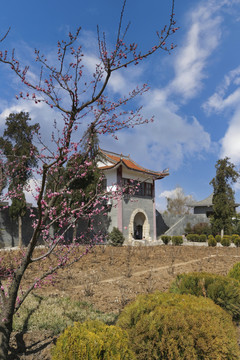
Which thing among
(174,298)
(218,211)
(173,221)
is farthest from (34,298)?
(173,221)

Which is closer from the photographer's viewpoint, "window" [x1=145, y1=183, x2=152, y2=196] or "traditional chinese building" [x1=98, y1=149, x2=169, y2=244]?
"traditional chinese building" [x1=98, y1=149, x2=169, y2=244]

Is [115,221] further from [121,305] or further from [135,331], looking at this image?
[135,331]

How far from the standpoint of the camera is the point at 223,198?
87.2 feet

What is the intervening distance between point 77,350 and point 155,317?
3.36ft

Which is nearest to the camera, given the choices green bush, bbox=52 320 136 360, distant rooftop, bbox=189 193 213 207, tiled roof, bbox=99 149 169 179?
green bush, bbox=52 320 136 360

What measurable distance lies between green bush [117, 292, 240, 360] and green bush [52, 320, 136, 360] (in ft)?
1.59

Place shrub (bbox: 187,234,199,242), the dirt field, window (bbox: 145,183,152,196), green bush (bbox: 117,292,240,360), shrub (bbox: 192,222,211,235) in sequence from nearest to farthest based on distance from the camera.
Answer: green bush (bbox: 117,292,240,360) → the dirt field → shrub (bbox: 187,234,199,242) → window (bbox: 145,183,152,196) → shrub (bbox: 192,222,211,235)

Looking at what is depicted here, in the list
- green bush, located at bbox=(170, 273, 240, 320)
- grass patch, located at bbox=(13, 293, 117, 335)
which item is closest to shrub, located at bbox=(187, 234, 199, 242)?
green bush, located at bbox=(170, 273, 240, 320)

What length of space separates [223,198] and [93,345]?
1045 inches

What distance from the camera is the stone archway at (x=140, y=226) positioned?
23.7m

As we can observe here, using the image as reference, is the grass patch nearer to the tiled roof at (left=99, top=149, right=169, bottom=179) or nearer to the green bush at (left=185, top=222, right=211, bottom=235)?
the tiled roof at (left=99, top=149, right=169, bottom=179)

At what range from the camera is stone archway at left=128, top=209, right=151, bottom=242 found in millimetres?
23712

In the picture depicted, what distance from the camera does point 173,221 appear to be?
32.0m

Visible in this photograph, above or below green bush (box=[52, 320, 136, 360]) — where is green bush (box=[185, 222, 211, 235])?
above
